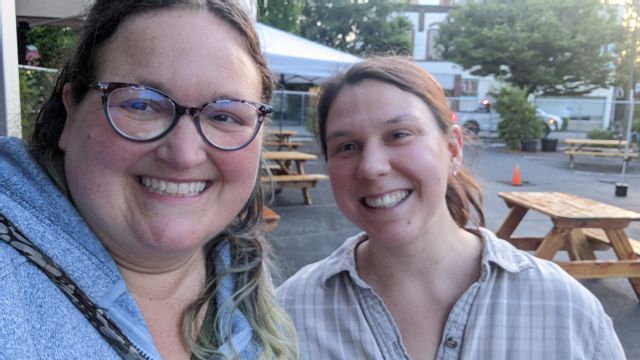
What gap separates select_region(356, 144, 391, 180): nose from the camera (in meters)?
1.54

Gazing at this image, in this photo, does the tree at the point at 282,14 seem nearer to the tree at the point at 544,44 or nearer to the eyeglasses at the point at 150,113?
the tree at the point at 544,44

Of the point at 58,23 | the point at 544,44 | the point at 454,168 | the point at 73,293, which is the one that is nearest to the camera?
the point at 73,293

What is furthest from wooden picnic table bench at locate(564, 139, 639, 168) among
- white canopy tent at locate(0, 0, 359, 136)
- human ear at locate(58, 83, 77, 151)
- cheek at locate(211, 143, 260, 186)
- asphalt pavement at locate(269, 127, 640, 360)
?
human ear at locate(58, 83, 77, 151)

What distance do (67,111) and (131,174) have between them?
0.89ft

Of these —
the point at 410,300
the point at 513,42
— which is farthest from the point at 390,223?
the point at 513,42

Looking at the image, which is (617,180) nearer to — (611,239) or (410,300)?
(611,239)

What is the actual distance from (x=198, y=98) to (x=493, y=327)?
1068 millimetres

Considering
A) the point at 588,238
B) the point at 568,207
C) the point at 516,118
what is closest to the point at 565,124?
the point at 516,118

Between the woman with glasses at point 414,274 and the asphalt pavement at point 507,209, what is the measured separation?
0.42 m

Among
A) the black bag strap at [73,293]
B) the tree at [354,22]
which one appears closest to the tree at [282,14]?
the tree at [354,22]

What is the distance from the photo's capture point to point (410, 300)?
1.63 m

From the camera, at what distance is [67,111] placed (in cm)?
118

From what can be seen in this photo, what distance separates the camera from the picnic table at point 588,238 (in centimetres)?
434

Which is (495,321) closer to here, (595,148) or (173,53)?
(173,53)
